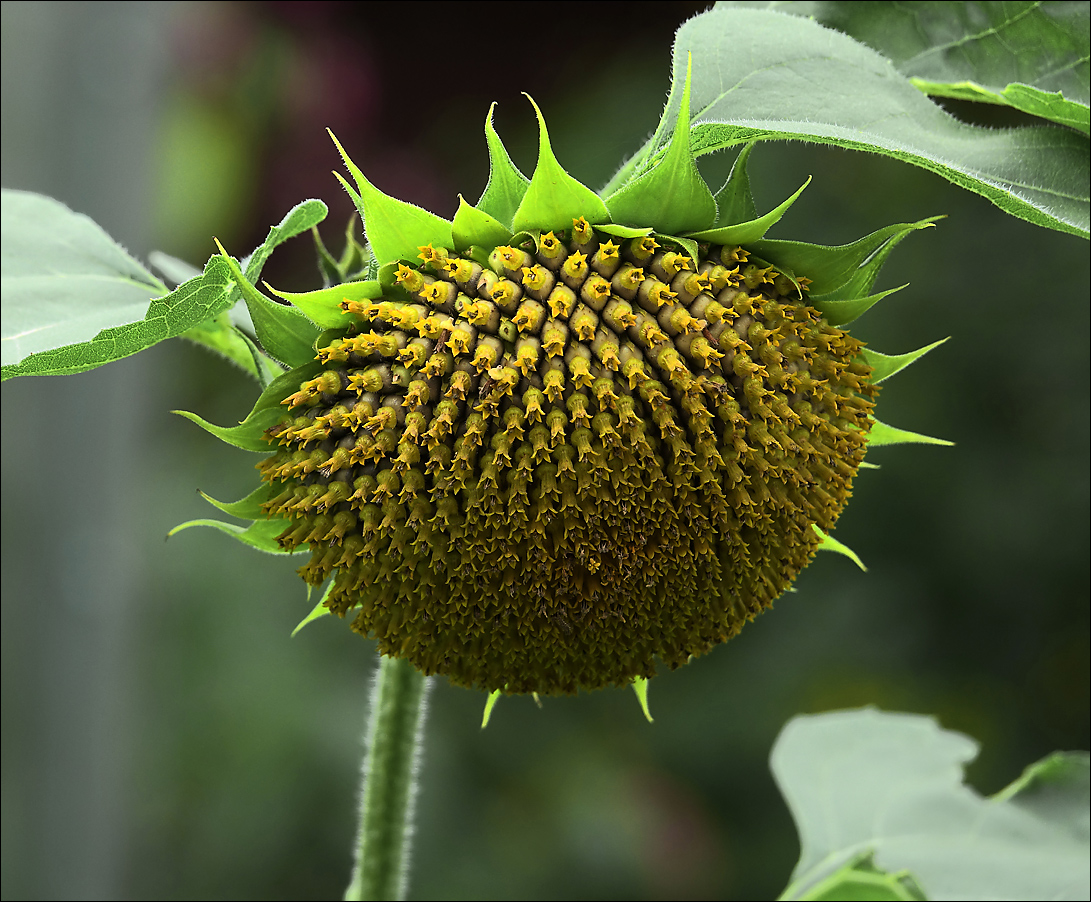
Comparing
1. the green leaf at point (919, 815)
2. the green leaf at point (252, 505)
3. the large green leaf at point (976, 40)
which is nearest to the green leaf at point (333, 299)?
the green leaf at point (252, 505)

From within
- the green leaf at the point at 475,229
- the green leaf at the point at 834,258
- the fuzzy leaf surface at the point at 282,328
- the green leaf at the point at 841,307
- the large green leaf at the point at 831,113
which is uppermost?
the large green leaf at the point at 831,113

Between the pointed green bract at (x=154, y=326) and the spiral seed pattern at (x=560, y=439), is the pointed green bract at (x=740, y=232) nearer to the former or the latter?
the spiral seed pattern at (x=560, y=439)

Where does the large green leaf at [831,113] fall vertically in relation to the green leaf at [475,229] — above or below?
above

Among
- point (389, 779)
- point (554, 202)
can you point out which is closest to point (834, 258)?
point (554, 202)

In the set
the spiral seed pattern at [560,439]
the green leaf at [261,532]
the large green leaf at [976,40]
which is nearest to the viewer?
the spiral seed pattern at [560,439]

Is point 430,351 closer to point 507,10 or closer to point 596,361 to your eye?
point 596,361

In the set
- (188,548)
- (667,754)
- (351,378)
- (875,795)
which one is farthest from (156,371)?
(351,378)

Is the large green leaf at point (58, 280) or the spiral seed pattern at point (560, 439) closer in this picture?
the spiral seed pattern at point (560, 439)
